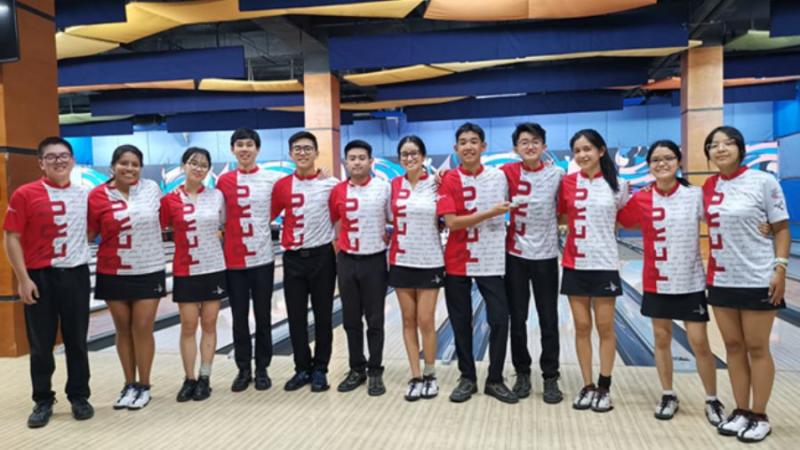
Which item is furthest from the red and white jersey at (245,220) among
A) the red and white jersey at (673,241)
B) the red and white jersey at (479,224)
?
the red and white jersey at (673,241)

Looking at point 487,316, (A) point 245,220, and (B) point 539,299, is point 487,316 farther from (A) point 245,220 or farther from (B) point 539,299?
(A) point 245,220

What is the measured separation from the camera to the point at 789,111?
43.3ft

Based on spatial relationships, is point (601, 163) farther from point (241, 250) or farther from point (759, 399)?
point (241, 250)

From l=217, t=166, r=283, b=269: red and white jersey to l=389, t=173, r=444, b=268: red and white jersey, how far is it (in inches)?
31.9

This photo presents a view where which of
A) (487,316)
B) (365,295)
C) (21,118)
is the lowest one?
(487,316)

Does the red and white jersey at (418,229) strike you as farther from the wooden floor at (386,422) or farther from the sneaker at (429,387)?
the wooden floor at (386,422)

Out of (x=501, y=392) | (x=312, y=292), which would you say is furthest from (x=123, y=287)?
(x=501, y=392)

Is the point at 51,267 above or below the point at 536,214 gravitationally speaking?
below

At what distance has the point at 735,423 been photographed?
→ 104 inches

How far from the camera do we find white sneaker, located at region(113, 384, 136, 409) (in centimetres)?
318

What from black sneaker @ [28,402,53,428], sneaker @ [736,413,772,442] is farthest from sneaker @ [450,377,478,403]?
black sneaker @ [28,402,53,428]

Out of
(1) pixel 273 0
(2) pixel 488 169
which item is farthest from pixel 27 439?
(1) pixel 273 0

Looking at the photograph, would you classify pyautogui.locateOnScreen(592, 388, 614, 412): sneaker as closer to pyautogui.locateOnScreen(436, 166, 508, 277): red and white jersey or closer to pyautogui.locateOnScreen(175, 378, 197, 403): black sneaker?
pyautogui.locateOnScreen(436, 166, 508, 277): red and white jersey

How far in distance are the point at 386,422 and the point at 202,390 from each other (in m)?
1.16
